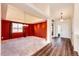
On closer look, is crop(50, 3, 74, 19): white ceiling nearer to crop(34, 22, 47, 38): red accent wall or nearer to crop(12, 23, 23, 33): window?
crop(34, 22, 47, 38): red accent wall

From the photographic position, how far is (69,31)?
2605 mm

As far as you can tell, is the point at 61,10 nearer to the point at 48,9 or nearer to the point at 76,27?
the point at 48,9

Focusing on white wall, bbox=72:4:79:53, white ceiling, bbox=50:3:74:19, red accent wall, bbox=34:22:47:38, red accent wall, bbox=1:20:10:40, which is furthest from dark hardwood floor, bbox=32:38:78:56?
red accent wall, bbox=1:20:10:40

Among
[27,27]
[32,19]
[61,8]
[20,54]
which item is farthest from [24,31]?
[61,8]

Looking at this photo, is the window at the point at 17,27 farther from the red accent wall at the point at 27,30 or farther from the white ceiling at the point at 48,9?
the white ceiling at the point at 48,9

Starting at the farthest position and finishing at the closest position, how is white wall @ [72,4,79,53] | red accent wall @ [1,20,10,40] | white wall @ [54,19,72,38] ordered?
white wall @ [54,19,72,38]
white wall @ [72,4,79,53]
red accent wall @ [1,20,10,40]

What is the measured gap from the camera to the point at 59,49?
257 centimetres

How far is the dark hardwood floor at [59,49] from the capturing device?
244 centimetres

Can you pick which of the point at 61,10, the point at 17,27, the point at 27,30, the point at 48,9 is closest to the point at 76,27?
the point at 61,10

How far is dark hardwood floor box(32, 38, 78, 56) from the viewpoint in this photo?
8.01 ft

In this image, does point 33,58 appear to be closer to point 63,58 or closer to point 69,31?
point 63,58

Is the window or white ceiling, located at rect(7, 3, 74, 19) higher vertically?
white ceiling, located at rect(7, 3, 74, 19)

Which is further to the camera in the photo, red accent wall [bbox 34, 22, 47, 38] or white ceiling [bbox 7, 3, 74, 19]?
red accent wall [bbox 34, 22, 47, 38]

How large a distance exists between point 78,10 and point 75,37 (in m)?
0.54
